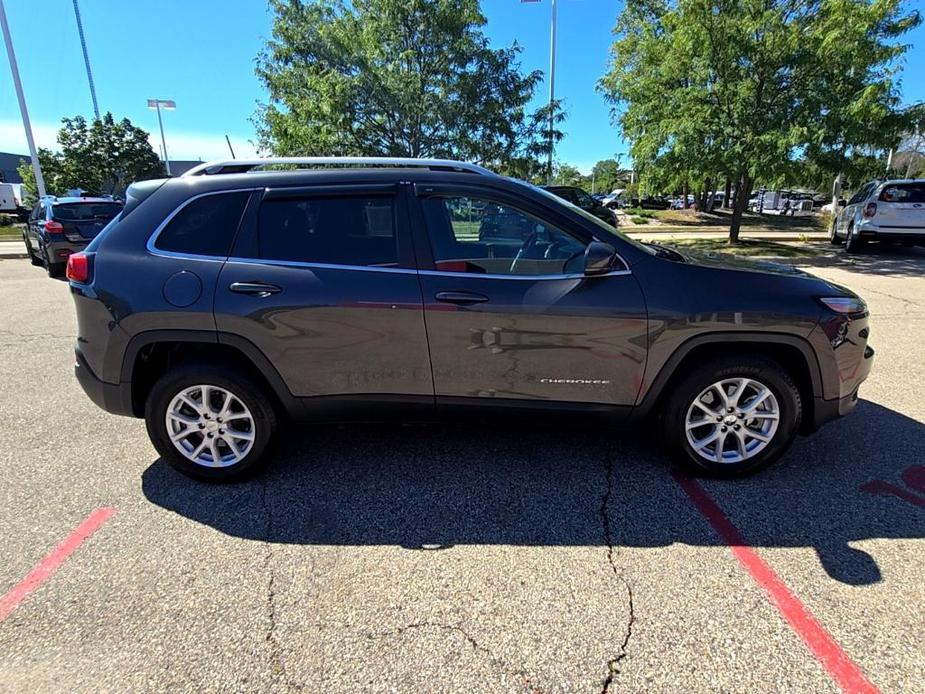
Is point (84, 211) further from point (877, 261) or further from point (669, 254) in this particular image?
point (877, 261)

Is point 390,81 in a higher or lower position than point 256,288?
higher

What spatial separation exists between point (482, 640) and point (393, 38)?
44.4ft

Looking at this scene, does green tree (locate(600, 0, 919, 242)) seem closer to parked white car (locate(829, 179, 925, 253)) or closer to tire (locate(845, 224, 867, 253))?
parked white car (locate(829, 179, 925, 253))

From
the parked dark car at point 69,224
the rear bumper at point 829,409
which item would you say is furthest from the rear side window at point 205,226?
the parked dark car at point 69,224

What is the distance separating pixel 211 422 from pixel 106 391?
2.05 ft

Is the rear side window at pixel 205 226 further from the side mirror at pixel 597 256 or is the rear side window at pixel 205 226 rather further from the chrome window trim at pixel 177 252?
the side mirror at pixel 597 256

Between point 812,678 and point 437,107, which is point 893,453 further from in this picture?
point 437,107

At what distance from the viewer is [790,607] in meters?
2.19

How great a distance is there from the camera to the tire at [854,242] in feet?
44.8

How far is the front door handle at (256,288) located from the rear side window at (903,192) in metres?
15.2

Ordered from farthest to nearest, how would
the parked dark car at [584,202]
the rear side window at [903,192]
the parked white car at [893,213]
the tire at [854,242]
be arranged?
the parked dark car at [584,202]
the tire at [854,242]
the parked white car at [893,213]
the rear side window at [903,192]

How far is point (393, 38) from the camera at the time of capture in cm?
1253

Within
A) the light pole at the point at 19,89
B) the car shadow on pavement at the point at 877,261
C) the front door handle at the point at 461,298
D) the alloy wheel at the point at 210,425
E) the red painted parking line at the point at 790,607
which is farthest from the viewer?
the light pole at the point at 19,89

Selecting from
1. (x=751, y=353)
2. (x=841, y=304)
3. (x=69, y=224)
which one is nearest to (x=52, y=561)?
(x=751, y=353)
